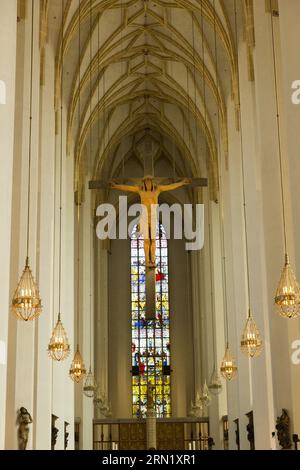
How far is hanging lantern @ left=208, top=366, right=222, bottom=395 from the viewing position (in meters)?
26.1

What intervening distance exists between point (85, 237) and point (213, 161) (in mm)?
5637

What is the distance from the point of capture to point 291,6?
47.6 feet

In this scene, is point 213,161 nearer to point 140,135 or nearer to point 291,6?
point 140,135

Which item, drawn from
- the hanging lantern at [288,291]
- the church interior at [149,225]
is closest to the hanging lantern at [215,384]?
the church interior at [149,225]

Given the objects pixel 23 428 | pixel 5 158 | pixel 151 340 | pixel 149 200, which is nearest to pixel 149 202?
pixel 149 200

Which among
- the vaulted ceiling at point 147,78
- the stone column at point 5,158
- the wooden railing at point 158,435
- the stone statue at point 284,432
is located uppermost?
the vaulted ceiling at point 147,78

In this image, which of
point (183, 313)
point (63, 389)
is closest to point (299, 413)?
point (63, 389)

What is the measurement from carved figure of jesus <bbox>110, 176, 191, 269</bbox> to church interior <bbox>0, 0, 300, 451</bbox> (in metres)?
0.08

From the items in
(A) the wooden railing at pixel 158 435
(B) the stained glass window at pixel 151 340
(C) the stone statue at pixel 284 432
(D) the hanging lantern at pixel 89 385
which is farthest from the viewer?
(B) the stained glass window at pixel 151 340

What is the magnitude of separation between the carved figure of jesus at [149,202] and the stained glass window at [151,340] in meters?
12.8

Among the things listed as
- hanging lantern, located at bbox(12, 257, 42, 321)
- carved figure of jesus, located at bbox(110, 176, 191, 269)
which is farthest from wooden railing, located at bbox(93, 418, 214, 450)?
hanging lantern, located at bbox(12, 257, 42, 321)

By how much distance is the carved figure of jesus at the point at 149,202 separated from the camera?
21.2 metres

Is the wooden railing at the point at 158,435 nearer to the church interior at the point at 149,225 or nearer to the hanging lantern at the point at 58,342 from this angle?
the church interior at the point at 149,225

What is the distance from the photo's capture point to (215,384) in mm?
26062
